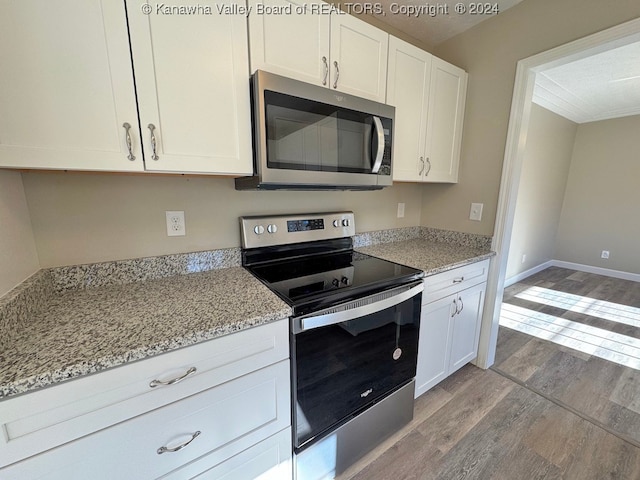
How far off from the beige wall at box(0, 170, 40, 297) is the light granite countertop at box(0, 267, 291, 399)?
137 millimetres

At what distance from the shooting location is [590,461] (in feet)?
4.36

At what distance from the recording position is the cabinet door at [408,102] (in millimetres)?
1509

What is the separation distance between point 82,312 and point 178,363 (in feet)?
1.42

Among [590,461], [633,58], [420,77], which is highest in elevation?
[633,58]

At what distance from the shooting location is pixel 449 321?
165 cm

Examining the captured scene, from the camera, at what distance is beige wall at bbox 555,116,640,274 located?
3.72 metres

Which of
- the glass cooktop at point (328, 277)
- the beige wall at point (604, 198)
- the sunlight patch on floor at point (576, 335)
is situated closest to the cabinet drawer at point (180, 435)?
the glass cooktop at point (328, 277)

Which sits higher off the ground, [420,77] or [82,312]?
[420,77]

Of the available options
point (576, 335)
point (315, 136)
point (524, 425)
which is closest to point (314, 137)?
point (315, 136)

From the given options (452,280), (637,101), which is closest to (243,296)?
(452,280)

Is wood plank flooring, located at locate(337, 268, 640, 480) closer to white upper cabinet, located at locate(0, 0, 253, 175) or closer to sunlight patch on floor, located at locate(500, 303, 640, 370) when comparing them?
sunlight patch on floor, located at locate(500, 303, 640, 370)

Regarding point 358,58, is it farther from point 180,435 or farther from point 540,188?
point 540,188

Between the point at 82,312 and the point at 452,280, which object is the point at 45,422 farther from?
the point at 452,280

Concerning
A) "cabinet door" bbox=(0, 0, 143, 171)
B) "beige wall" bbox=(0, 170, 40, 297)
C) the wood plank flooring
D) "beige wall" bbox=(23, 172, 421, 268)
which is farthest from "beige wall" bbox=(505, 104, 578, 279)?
"beige wall" bbox=(0, 170, 40, 297)
